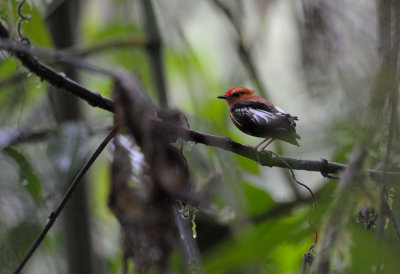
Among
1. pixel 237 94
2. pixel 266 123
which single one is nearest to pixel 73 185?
pixel 266 123

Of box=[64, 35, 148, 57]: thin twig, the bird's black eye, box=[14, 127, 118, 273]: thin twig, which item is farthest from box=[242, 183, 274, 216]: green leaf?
box=[14, 127, 118, 273]: thin twig

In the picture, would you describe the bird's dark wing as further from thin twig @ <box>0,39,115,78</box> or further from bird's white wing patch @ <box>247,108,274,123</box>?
thin twig @ <box>0,39,115,78</box>

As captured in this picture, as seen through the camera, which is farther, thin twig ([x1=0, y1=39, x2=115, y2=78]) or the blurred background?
the blurred background

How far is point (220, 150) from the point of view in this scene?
219cm

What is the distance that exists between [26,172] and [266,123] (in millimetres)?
1053

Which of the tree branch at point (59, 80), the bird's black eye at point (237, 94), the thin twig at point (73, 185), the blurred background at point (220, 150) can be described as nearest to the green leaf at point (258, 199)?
the blurred background at point (220, 150)

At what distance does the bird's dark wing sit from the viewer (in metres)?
2.22

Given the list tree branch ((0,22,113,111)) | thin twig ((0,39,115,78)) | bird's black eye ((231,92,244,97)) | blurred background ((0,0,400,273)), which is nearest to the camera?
thin twig ((0,39,115,78))

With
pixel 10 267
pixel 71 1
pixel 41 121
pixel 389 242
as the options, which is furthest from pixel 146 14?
pixel 389 242

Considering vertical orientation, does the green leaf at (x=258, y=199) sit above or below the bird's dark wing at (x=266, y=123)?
below

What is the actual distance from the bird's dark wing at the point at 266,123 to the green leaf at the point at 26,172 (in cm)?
96

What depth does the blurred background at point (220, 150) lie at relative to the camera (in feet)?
6.68

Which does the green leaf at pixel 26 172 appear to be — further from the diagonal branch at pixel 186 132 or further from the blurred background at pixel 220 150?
the diagonal branch at pixel 186 132

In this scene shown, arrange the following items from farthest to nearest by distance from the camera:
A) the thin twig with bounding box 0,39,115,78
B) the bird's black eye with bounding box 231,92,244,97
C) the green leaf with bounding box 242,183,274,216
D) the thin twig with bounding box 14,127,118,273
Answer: the bird's black eye with bounding box 231,92,244,97, the green leaf with bounding box 242,183,274,216, the thin twig with bounding box 14,127,118,273, the thin twig with bounding box 0,39,115,78
